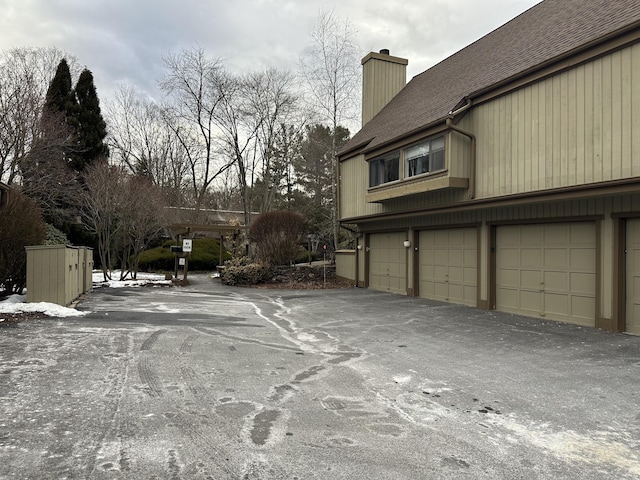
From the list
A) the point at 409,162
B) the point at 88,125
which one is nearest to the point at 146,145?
the point at 88,125

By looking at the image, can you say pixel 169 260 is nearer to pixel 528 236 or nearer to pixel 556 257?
pixel 528 236

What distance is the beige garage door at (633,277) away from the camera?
7.83 m

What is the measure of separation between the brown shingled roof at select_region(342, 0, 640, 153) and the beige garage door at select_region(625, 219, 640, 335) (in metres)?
3.58

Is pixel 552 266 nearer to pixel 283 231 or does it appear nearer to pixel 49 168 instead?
pixel 283 231

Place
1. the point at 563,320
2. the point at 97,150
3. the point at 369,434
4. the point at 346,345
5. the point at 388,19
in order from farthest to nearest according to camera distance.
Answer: the point at 97,150, the point at 388,19, the point at 563,320, the point at 346,345, the point at 369,434

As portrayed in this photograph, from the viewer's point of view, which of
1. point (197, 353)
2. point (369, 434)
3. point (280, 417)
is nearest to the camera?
point (369, 434)

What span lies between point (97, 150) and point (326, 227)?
14.7 m

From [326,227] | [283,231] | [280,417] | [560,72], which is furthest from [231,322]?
[326,227]

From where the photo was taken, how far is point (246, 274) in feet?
58.7

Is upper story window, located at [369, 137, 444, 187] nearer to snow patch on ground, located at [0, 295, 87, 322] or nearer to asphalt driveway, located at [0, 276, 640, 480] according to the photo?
asphalt driveway, located at [0, 276, 640, 480]

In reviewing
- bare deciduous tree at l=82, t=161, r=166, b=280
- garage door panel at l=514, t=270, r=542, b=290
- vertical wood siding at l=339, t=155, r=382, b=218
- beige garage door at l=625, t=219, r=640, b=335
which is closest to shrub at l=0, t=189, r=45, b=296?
bare deciduous tree at l=82, t=161, r=166, b=280

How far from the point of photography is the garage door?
14.8 meters

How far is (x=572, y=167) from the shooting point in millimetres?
8531

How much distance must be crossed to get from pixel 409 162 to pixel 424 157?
31.4 inches
